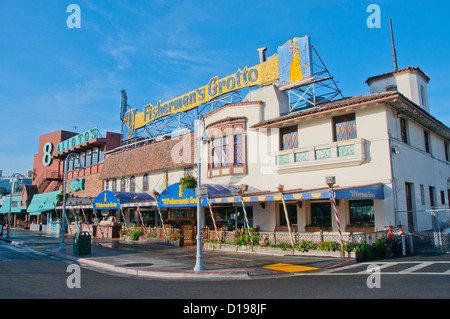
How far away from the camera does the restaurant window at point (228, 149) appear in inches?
862

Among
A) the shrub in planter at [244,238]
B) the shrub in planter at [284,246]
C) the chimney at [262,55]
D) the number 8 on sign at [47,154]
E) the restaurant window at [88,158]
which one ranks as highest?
the chimney at [262,55]

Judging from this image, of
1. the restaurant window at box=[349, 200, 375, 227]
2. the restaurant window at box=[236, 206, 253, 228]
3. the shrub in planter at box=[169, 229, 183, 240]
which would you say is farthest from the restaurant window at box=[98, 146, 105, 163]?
the restaurant window at box=[349, 200, 375, 227]

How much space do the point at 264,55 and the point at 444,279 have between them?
19.1 meters

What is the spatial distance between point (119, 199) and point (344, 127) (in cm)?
1761

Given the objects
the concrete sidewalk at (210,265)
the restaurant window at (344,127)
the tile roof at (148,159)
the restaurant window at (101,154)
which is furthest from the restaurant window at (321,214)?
the restaurant window at (101,154)

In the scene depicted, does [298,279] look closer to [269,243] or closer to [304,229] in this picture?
[269,243]

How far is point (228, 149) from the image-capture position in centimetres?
2236

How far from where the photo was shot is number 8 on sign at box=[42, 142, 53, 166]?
170 ft

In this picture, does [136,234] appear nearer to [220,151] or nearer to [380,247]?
[220,151]

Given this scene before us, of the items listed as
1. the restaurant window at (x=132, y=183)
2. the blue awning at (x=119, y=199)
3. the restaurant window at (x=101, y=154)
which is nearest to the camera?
the blue awning at (x=119, y=199)

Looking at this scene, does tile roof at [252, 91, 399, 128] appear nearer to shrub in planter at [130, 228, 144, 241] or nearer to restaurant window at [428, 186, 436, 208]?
restaurant window at [428, 186, 436, 208]

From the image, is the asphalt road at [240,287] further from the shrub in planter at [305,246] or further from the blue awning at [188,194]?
the blue awning at [188,194]

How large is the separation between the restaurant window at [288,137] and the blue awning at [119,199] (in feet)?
39.1
